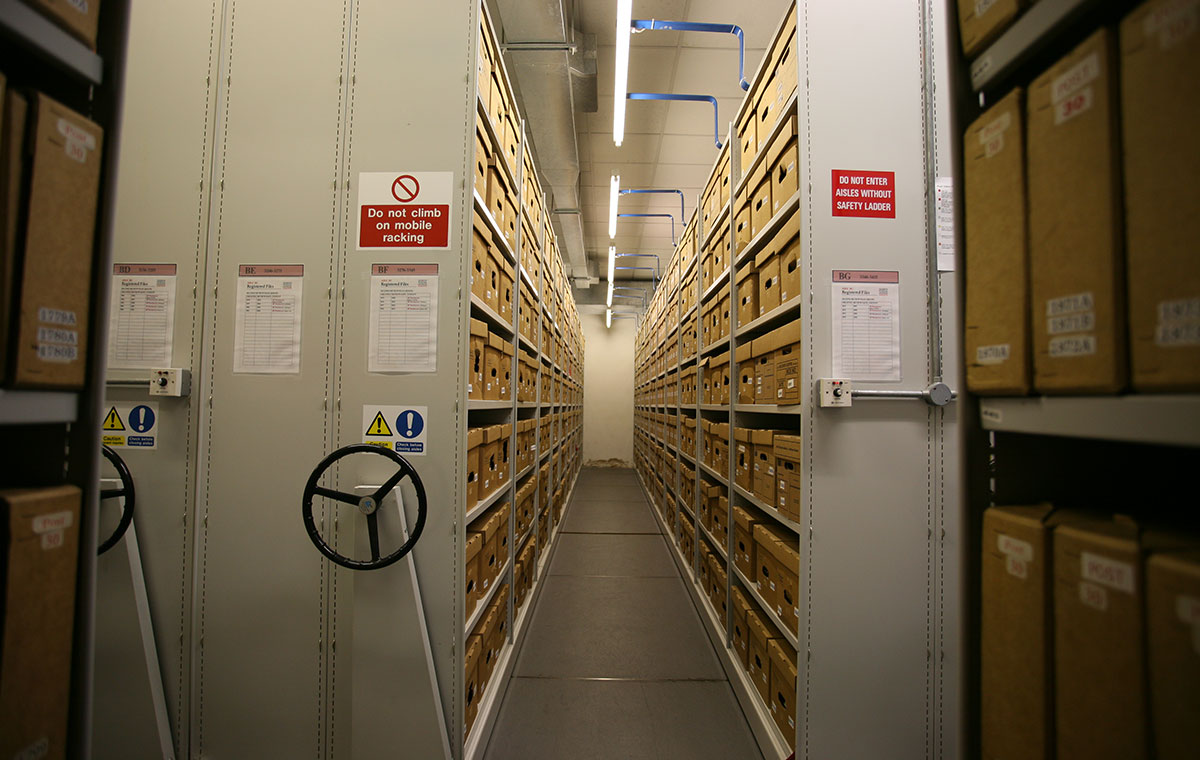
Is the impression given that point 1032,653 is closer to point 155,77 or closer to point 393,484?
point 393,484

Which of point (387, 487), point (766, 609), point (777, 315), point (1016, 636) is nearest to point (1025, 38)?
point (1016, 636)

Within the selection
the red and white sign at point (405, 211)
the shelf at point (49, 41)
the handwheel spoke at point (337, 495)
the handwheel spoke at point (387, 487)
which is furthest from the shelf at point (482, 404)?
the shelf at point (49, 41)

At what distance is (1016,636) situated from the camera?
2.03 feet

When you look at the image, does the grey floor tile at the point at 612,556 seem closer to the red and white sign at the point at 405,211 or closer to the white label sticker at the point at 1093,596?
the red and white sign at the point at 405,211

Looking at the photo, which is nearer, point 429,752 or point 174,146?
point 429,752

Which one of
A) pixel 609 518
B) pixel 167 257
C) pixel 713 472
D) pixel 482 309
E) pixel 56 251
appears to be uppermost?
pixel 167 257

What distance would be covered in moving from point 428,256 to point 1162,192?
164 cm

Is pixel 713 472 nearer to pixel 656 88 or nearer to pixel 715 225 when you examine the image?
pixel 715 225

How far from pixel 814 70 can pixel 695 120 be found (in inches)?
117

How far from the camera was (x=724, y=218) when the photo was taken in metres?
2.69

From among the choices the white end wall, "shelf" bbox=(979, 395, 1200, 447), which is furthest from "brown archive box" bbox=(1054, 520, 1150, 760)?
the white end wall

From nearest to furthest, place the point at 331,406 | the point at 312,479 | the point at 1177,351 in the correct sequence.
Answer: the point at 1177,351
the point at 312,479
the point at 331,406

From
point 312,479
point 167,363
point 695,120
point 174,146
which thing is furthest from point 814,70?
point 695,120

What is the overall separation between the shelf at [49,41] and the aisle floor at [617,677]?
7.34 feet
